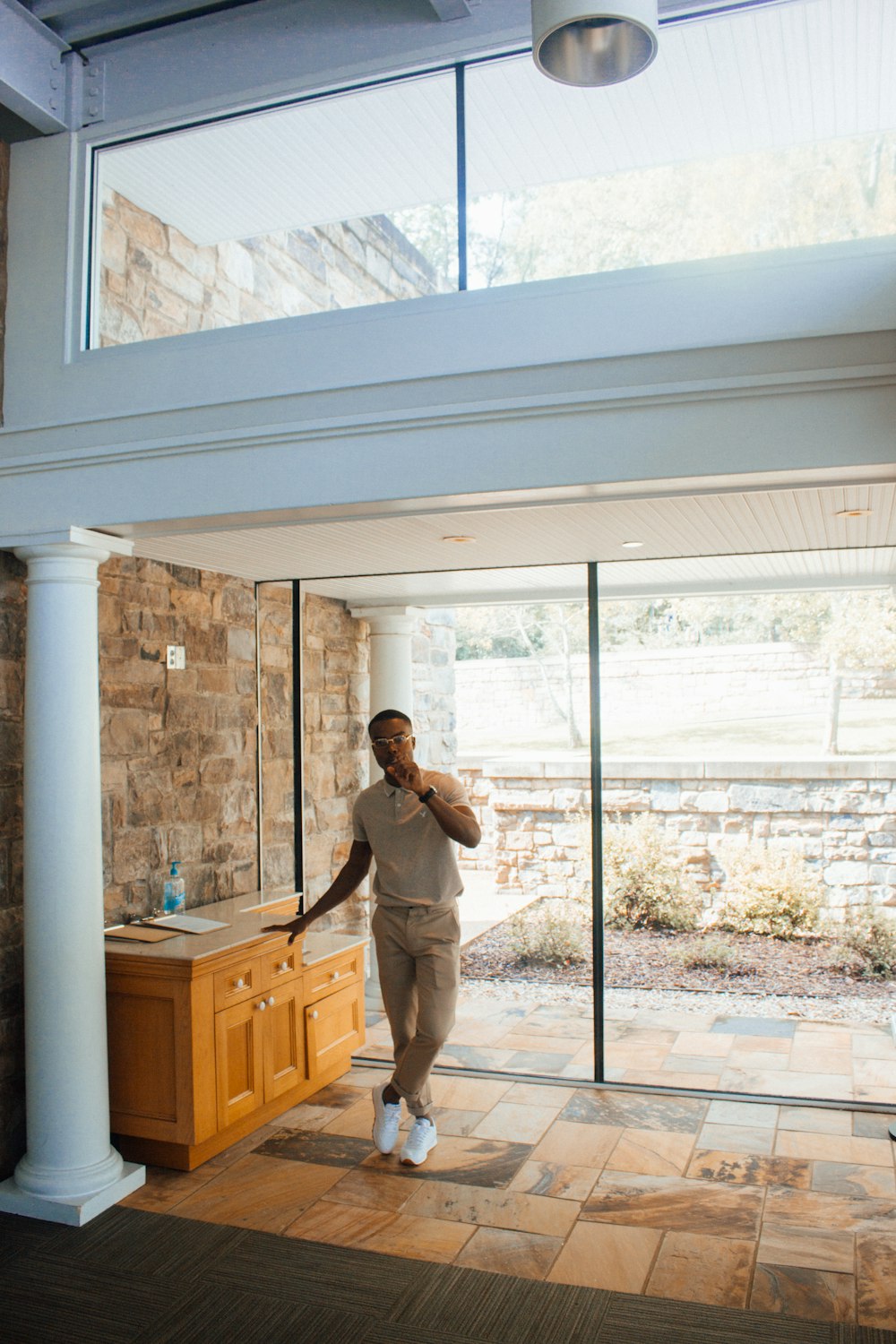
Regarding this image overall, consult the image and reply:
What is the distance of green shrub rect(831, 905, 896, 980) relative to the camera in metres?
4.53

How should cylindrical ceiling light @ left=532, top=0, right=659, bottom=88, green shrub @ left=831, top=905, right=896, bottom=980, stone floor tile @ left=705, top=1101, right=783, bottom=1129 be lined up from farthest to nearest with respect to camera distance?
green shrub @ left=831, top=905, right=896, bottom=980, stone floor tile @ left=705, top=1101, right=783, bottom=1129, cylindrical ceiling light @ left=532, top=0, right=659, bottom=88

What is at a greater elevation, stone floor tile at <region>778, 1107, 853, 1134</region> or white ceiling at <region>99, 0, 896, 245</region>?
white ceiling at <region>99, 0, 896, 245</region>

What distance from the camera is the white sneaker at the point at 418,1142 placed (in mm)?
3902

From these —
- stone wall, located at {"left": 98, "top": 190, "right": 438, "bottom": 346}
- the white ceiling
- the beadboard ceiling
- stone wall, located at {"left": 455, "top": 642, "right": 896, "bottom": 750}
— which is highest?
the white ceiling

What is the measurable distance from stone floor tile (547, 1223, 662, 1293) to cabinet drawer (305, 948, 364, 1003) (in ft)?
5.24

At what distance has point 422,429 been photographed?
3400mm

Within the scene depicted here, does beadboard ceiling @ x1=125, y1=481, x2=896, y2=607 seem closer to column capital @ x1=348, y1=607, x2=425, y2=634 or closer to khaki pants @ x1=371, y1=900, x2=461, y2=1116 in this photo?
column capital @ x1=348, y1=607, x2=425, y2=634

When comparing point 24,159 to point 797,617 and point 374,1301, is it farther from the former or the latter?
point 374,1301

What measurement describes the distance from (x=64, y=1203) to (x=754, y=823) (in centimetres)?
297

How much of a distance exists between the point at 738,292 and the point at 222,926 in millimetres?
2990

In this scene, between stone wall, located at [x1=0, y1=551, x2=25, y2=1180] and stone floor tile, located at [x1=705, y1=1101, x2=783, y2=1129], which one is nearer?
stone wall, located at [x1=0, y1=551, x2=25, y2=1180]

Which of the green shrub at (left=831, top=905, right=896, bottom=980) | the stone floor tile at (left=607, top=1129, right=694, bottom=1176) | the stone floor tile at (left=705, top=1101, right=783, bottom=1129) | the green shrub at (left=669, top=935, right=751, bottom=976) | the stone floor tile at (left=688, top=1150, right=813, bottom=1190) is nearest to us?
the stone floor tile at (left=688, top=1150, right=813, bottom=1190)

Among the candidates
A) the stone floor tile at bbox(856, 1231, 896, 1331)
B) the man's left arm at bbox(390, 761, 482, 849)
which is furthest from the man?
the stone floor tile at bbox(856, 1231, 896, 1331)

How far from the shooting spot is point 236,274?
12.4ft
